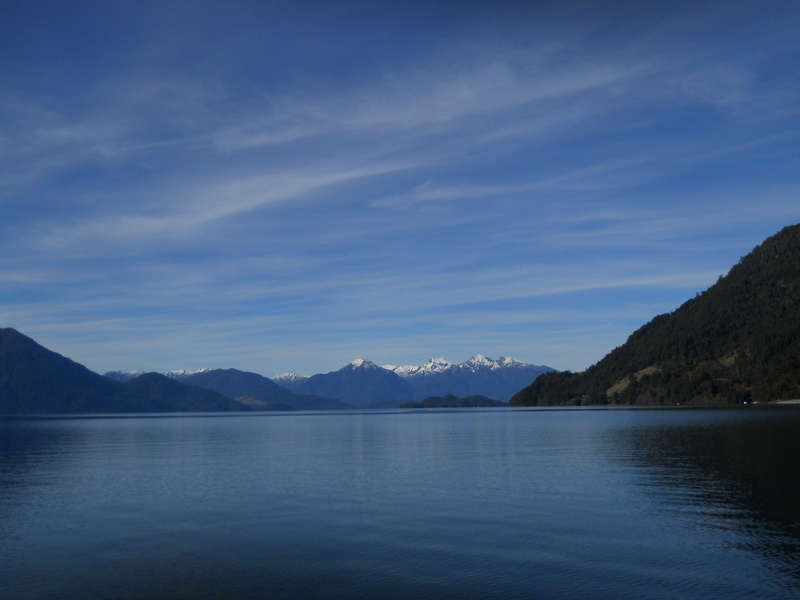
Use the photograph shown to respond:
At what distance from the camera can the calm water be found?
28875 millimetres

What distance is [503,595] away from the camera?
26.9 meters

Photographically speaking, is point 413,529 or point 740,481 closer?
point 413,529

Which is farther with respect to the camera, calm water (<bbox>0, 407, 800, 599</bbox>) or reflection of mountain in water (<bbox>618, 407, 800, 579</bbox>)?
reflection of mountain in water (<bbox>618, 407, 800, 579</bbox>)

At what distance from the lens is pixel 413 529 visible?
39.7 metres

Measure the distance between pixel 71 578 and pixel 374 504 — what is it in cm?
2330

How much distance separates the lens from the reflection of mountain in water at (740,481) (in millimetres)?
36188

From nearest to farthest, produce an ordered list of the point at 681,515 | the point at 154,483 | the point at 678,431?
the point at 681,515
the point at 154,483
the point at 678,431

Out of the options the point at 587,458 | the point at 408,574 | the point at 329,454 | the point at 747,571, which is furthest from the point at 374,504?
the point at 329,454

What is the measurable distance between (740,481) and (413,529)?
32.4m

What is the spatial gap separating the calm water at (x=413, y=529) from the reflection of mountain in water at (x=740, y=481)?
196 millimetres

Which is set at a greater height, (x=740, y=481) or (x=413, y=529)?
(x=740, y=481)

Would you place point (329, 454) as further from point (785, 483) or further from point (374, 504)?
point (785, 483)

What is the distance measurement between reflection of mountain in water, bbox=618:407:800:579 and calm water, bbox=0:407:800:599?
0.64ft

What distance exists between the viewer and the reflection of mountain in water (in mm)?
36188
